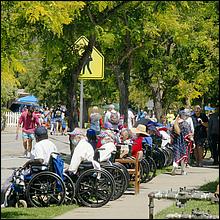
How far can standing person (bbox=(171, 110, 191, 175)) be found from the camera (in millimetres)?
19891

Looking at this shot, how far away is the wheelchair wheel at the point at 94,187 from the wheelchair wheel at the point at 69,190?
0.38 ft

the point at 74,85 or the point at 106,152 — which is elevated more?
the point at 74,85

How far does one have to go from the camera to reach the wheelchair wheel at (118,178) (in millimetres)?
13591

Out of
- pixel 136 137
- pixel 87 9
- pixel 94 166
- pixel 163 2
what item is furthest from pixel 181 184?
pixel 163 2

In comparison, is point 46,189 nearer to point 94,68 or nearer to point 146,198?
point 146,198

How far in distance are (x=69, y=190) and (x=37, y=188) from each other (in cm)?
72

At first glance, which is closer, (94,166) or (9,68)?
(9,68)

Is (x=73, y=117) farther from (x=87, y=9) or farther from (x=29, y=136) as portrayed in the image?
(x=29, y=136)

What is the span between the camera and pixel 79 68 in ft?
47.7

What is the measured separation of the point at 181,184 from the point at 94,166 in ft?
15.2

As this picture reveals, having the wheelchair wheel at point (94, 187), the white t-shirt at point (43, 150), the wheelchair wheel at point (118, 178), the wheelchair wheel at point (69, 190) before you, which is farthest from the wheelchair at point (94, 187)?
the wheelchair wheel at point (118, 178)

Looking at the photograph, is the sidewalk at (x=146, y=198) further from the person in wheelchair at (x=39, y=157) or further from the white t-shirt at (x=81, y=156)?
the person in wheelchair at (x=39, y=157)

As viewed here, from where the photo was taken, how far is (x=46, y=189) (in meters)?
12.0

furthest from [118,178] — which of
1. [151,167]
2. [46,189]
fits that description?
[151,167]
